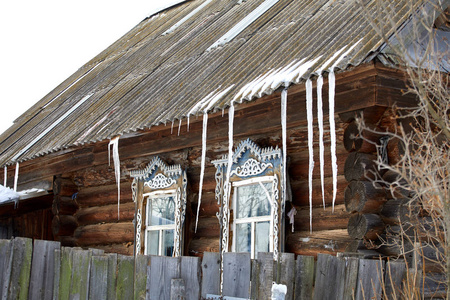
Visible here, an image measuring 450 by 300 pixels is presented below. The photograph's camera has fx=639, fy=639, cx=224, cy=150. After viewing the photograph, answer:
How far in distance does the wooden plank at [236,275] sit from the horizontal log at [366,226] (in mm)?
1785

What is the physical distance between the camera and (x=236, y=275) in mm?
4301

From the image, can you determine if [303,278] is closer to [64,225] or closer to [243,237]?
[243,237]

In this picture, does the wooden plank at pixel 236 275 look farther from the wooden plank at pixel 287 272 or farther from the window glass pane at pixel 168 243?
the window glass pane at pixel 168 243

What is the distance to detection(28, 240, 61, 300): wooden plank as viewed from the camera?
18.1 ft

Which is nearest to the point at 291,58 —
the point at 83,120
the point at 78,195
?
the point at 83,120

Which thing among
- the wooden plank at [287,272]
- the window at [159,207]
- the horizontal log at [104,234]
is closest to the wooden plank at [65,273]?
the wooden plank at [287,272]

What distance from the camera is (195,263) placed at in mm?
4512

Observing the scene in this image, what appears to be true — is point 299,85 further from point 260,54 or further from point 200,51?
point 200,51

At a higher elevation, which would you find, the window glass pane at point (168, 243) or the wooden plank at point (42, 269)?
the window glass pane at point (168, 243)

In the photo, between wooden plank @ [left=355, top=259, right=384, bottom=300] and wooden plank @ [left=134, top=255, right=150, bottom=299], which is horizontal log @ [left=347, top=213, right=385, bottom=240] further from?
wooden plank @ [left=134, top=255, right=150, bottom=299]

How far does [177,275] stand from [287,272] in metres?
0.87

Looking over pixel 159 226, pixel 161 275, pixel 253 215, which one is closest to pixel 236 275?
pixel 161 275

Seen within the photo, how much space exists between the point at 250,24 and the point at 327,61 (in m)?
3.79

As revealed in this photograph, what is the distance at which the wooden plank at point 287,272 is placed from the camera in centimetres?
413
